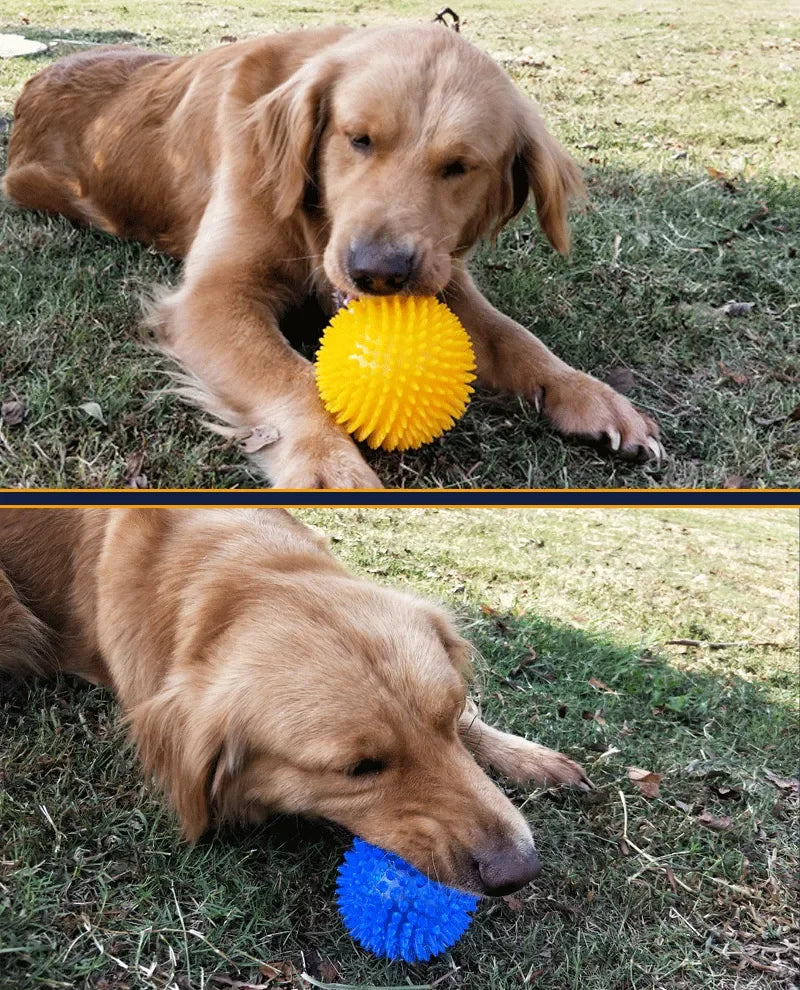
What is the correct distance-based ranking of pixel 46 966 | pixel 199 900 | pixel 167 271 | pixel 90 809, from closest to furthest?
pixel 46 966
pixel 199 900
pixel 90 809
pixel 167 271

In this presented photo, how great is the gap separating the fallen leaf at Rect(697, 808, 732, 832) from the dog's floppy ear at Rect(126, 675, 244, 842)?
1477 millimetres

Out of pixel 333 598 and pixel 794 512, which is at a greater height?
pixel 333 598

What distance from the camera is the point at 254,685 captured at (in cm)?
218

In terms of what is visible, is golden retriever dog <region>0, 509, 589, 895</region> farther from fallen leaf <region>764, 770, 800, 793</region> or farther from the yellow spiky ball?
fallen leaf <region>764, 770, 800, 793</region>

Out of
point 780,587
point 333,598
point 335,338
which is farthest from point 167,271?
point 780,587

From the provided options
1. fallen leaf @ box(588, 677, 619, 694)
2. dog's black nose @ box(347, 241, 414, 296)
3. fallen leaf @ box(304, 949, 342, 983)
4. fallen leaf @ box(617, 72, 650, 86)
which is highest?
dog's black nose @ box(347, 241, 414, 296)

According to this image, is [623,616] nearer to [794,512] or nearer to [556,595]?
[556,595]

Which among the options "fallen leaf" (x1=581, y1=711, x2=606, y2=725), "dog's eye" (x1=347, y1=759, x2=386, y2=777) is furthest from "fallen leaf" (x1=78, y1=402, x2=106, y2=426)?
"fallen leaf" (x1=581, y1=711, x2=606, y2=725)

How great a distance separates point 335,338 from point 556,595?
1.68 m

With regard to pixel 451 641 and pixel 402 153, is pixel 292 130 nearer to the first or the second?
pixel 402 153

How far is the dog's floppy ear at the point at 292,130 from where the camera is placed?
304 cm

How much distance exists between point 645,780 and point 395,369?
5.02 feet

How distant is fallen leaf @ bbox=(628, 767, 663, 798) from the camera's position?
2.89 metres

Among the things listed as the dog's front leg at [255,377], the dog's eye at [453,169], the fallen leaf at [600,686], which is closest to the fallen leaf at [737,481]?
the fallen leaf at [600,686]
